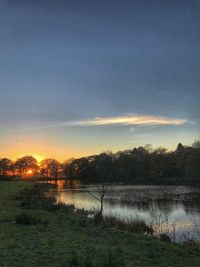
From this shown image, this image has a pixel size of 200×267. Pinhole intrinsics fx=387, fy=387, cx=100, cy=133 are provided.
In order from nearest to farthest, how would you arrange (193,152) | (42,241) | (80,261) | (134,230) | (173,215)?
(80,261)
(42,241)
(134,230)
(173,215)
(193,152)

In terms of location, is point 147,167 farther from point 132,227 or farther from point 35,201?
point 132,227

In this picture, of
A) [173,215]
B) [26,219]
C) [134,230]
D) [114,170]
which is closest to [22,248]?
[26,219]

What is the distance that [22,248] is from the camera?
15539mm

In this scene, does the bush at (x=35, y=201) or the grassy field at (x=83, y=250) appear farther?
the bush at (x=35, y=201)

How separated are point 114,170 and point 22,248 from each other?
568 feet

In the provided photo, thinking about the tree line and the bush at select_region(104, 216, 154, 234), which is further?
the tree line

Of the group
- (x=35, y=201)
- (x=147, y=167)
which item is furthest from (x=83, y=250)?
(x=147, y=167)

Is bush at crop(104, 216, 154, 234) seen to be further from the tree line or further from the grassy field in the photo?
the tree line

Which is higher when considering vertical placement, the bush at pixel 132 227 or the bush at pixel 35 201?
the bush at pixel 35 201

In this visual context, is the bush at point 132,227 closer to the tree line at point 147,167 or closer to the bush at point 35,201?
the bush at point 35,201

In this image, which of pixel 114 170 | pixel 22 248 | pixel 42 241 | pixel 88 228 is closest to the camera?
pixel 22 248

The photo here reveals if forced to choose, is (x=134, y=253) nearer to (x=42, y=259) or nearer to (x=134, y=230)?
(x=42, y=259)

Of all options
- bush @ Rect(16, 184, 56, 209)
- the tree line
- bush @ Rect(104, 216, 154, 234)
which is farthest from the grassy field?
the tree line

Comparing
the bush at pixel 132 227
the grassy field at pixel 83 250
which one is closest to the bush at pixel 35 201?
the bush at pixel 132 227
